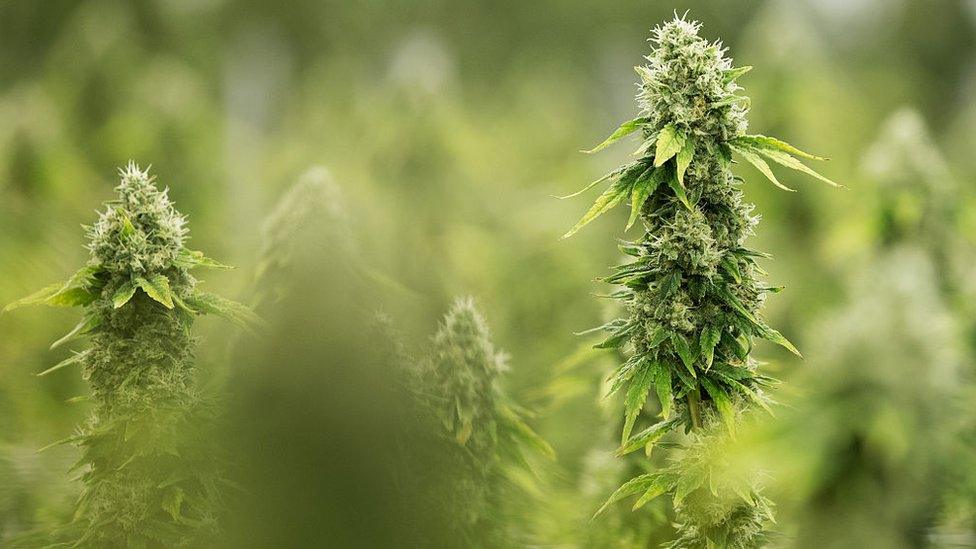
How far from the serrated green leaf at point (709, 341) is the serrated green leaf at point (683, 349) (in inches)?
0.6

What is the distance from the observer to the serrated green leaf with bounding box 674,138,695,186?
104cm

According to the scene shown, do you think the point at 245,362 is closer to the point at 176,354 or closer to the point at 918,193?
the point at 176,354

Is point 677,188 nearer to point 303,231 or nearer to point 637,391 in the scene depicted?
point 637,391

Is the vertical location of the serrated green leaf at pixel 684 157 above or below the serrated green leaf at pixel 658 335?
above

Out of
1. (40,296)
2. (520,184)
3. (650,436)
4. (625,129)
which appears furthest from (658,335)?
(520,184)

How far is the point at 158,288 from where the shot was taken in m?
1.16

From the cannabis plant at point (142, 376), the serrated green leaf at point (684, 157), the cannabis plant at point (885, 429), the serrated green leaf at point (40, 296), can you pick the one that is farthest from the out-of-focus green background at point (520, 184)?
the serrated green leaf at point (684, 157)

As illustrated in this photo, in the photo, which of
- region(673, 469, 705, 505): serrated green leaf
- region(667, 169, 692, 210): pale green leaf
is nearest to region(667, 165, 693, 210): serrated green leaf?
region(667, 169, 692, 210): pale green leaf

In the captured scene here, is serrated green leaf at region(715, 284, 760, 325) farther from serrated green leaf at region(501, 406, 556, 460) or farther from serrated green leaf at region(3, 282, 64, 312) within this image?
serrated green leaf at region(3, 282, 64, 312)

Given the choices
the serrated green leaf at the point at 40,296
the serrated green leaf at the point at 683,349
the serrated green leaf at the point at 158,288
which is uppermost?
the serrated green leaf at the point at 40,296

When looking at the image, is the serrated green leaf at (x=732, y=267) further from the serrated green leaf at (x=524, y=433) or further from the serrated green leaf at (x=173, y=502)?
the serrated green leaf at (x=173, y=502)

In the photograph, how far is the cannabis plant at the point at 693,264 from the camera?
1.08m

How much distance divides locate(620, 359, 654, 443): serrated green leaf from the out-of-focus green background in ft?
0.52

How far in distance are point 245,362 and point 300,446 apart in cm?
19
